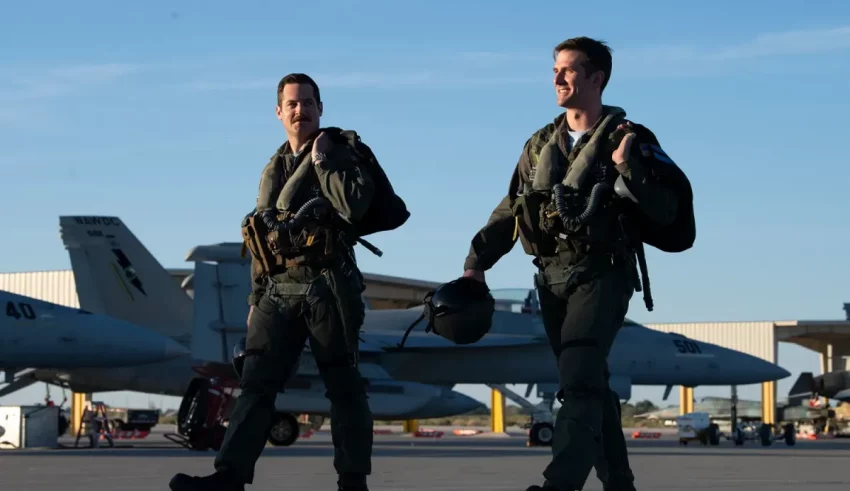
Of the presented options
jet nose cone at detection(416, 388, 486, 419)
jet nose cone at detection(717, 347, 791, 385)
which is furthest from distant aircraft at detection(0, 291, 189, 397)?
jet nose cone at detection(717, 347, 791, 385)

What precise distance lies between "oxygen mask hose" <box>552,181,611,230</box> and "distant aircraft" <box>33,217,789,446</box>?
21.9 meters

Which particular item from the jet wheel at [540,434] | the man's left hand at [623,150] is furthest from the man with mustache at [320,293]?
the jet wheel at [540,434]

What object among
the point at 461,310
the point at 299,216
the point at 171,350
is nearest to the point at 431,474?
the point at 299,216

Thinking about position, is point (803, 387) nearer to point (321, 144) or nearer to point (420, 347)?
point (420, 347)

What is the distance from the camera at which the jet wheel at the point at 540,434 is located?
26594 mm

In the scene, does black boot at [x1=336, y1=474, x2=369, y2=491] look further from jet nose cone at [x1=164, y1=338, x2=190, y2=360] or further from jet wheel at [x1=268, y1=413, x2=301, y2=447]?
jet wheel at [x1=268, y1=413, x2=301, y2=447]

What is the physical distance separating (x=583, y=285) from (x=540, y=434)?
21447 millimetres

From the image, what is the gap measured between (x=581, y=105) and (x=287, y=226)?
150 centimetres

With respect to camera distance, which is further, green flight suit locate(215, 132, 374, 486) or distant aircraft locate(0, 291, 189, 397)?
distant aircraft locate(0, 291, 189, 397)

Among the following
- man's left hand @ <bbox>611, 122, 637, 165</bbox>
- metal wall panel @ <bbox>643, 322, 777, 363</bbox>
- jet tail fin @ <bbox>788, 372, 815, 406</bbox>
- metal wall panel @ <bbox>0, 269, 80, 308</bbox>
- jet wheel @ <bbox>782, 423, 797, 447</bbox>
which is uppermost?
metal wall panel @ <bbox>0, 269, 80, 308</bbox>

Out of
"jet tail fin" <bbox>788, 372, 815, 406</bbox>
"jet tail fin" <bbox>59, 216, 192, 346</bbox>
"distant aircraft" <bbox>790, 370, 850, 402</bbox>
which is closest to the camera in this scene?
"jet tail fin" <bbox>59, 216, 192, 346</bbox>

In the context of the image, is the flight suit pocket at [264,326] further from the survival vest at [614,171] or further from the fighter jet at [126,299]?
the fighter jet at [126,299]

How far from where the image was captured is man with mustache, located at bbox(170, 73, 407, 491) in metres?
6.10

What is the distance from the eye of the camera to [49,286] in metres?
49.9
